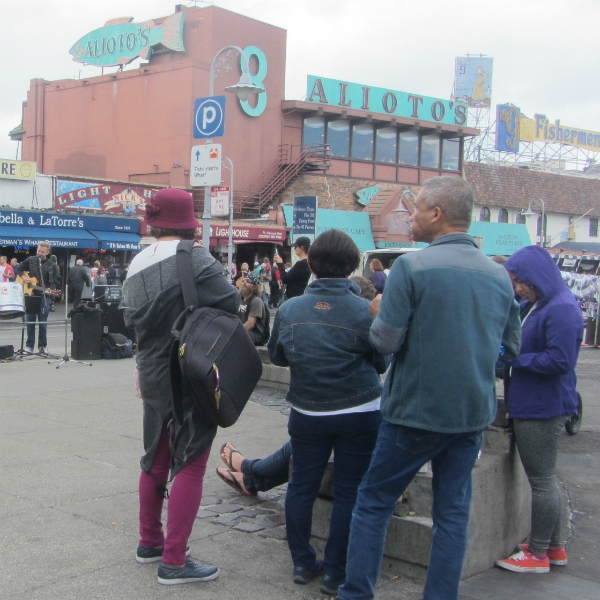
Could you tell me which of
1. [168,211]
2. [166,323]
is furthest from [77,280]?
[166,323]

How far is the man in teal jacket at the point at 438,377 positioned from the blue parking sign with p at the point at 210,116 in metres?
8.54

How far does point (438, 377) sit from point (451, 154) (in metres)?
40.8

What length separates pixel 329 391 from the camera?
3605 millimetres

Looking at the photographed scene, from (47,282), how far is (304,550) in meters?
10.8

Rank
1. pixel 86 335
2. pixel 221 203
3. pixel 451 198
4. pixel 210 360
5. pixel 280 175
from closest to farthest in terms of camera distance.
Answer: pixel 451 198 → pixel 210 360 → pixel 86 335 → pixel 221 203 → pixel 280 175

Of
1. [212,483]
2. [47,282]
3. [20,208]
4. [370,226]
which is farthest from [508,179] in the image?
[212,483]

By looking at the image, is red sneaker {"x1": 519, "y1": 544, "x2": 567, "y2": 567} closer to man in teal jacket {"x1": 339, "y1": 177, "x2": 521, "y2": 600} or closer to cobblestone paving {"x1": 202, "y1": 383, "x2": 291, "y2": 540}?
man in teal jacket {"x1": 339, "y1": 177, "x2": 521, "y2": 600}

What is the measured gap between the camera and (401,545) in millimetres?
3945

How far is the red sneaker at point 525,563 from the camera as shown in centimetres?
411

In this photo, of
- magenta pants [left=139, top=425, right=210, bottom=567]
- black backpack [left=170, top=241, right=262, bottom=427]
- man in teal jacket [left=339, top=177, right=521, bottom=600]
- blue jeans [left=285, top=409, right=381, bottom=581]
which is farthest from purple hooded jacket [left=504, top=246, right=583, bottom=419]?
magenta pants [left=139, top=425, right=210, bottom=567]

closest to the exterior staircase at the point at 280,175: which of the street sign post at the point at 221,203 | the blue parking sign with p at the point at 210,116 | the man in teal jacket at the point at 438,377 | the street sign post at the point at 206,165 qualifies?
the street sign post at the point at 221,203

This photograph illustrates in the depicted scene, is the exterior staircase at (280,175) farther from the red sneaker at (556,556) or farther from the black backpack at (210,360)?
the black backpack at (210,360)

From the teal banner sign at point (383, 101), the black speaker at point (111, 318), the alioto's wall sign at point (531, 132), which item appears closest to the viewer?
the black speaker at point (111, 318)

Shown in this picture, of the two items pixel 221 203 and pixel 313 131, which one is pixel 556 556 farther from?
pixel 313 131
